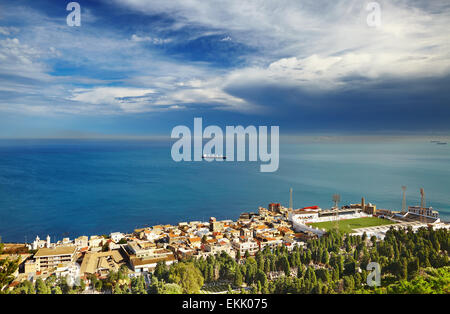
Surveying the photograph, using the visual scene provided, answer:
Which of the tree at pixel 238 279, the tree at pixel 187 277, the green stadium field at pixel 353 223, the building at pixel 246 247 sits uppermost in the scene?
the tree at pixel 187 277

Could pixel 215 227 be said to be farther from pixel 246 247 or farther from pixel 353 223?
pixel 353 223

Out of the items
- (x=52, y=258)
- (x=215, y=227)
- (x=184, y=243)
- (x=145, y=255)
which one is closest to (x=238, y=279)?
(x=145, y=255)

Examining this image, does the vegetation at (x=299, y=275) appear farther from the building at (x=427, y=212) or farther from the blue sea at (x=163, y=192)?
the blue sea at (x=163, y=192)

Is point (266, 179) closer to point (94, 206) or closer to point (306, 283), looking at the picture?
point (94, 206)

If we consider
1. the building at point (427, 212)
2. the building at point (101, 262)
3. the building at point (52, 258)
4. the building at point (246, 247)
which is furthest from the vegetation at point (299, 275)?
the building at point (427, 212)

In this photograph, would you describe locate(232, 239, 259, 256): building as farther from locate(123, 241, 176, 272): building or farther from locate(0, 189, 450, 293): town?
locate(123, 241, 176, 272): building

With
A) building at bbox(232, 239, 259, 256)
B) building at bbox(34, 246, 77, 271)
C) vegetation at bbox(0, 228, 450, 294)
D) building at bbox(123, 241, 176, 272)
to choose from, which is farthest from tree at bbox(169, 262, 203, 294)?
building at bbox(34, 246, 77, 271)
